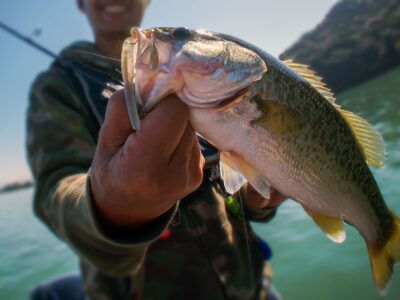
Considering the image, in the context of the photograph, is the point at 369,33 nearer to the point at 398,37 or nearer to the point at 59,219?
the point at 398,37

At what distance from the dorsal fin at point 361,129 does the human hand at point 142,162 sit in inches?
31.9

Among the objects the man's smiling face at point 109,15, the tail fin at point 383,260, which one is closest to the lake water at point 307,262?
the tail fin at point 383,260

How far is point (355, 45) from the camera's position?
117 feet

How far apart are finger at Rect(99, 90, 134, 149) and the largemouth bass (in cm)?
6

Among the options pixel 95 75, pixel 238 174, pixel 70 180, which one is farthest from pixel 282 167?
pixel 95 75

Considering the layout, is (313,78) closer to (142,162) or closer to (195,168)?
(195,168)

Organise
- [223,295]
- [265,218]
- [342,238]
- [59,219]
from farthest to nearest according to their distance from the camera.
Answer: [265,218], [223,295], [342,238], [59,219]

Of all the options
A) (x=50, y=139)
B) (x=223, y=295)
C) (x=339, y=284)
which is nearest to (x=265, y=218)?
(x=223, y=295)

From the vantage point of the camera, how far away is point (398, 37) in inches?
1299

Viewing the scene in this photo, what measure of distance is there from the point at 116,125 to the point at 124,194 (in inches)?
9.1

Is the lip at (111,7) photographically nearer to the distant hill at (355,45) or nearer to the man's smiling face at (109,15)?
the man's smiling face at (109,15)

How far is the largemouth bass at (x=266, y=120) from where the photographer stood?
1.28 m

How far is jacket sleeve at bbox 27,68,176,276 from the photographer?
1271 mm

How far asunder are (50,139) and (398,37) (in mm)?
38562
